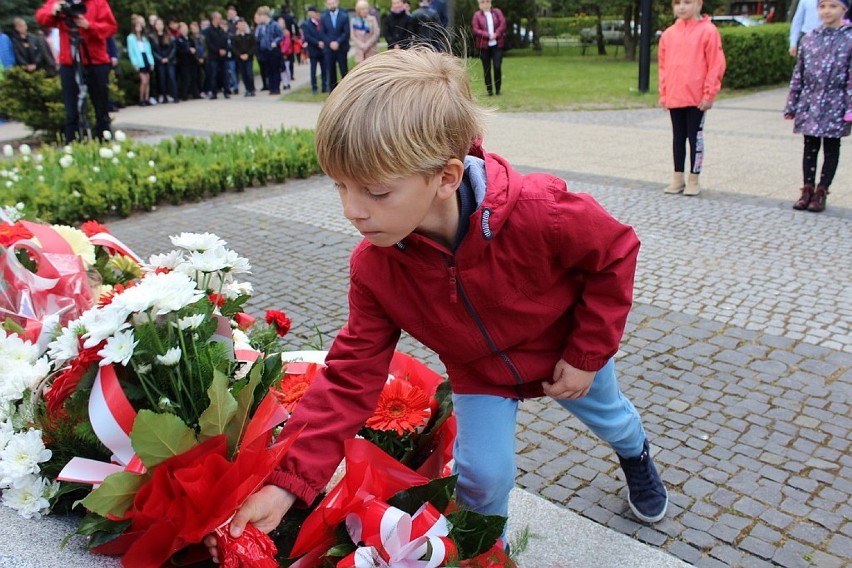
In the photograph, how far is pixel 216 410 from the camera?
1739 mm

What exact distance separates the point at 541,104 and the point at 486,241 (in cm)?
1368

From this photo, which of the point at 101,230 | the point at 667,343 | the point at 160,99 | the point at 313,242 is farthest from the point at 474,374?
the point at 160,99

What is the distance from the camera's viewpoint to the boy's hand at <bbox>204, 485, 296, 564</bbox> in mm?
1683

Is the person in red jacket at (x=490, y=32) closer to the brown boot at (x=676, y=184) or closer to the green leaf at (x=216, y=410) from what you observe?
the brown boot at (x=676, y=184)

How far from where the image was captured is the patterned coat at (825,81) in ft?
21.0

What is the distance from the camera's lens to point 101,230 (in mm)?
3123

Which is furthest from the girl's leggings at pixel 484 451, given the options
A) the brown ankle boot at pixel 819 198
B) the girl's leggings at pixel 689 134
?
the girl's leggings at pixel 689 134

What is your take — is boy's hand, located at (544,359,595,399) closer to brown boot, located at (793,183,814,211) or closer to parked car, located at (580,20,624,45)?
brown boot, located at (793,183,814,211)

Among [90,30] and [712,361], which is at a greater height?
[90,30]

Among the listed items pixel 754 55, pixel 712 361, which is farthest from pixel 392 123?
pixel 754 55

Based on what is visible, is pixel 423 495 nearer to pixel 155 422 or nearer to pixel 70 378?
pixel 155 422

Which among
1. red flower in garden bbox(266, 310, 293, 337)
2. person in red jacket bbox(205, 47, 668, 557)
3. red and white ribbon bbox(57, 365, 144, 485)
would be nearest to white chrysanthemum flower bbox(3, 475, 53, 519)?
red and white ribbon bbox(57, 365, 144, 485)

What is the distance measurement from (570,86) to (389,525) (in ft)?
60.0

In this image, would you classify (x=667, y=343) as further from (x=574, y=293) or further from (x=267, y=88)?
(x=267, y=88)
